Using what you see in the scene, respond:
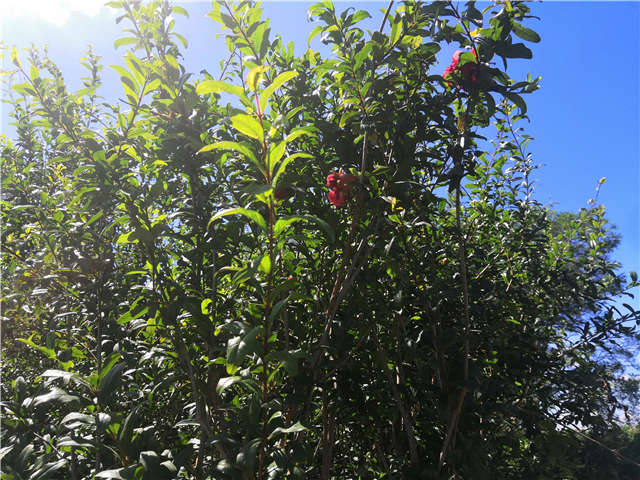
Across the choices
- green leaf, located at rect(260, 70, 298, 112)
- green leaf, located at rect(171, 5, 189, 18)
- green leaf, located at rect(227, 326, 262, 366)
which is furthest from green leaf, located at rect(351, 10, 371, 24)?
green leaf, located at rect(227, 326, 262, 366)

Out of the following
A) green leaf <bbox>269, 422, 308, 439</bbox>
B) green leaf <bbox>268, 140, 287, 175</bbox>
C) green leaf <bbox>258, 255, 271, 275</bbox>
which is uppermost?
green leaf <bbox>268, 140, 287, 175</bbox>

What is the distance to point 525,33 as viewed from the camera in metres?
1.47

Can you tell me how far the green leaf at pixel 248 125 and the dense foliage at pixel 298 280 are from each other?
0.4 inches

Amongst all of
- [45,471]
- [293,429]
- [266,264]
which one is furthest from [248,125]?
[45,471]

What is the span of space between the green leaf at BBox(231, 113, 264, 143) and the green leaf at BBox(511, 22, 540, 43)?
1.17 meters

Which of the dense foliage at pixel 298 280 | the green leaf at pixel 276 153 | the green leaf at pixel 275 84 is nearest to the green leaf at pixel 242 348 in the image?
the dense foliage at pixel 298 280

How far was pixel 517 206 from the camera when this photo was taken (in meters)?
2.41

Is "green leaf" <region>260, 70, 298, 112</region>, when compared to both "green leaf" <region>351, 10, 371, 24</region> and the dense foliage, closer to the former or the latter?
the dense foliage

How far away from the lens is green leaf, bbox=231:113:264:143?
0.94m

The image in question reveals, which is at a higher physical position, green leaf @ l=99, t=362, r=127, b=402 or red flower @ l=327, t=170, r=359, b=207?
red flower @ l=327, t=170, r=359, b=207

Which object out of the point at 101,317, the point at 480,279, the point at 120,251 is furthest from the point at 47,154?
the point at 480,279

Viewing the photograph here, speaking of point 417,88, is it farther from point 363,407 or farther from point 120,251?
point 120,251

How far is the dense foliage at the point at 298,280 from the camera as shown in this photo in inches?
47.0

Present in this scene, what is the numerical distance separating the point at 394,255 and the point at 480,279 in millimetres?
688
